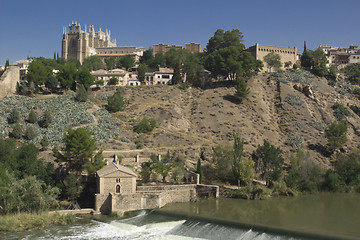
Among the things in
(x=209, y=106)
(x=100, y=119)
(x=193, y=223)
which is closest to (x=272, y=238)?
(x=193, y=223)

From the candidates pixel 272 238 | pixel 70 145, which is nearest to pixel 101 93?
pixel 70 145

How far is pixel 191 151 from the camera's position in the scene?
47906mm

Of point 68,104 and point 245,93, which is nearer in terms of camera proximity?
point 68,104

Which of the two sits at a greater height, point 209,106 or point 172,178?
point 209,106

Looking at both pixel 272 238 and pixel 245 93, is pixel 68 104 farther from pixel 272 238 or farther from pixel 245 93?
pixel 272 238

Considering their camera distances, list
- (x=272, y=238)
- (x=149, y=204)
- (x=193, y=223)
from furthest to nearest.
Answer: (x=149, y=204), (x=193, y=223), (x=272, y=238)

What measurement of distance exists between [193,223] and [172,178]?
36.6 ft

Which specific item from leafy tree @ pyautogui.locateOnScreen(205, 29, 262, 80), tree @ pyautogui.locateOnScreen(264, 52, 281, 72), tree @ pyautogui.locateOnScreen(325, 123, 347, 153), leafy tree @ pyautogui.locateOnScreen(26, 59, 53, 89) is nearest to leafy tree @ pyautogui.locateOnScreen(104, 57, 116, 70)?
leafy tree @ pyautogui.locateOnScreen(205, 29, 262, 80)

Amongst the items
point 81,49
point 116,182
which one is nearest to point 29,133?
point 116,182

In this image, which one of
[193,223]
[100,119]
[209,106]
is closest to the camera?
[193,223]

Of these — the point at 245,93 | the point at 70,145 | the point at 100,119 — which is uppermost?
the point at 245,93

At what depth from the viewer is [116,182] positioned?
34.8 metres

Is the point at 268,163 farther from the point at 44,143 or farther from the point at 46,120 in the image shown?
the point at 46,120

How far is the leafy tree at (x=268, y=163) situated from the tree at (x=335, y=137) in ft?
42.3
